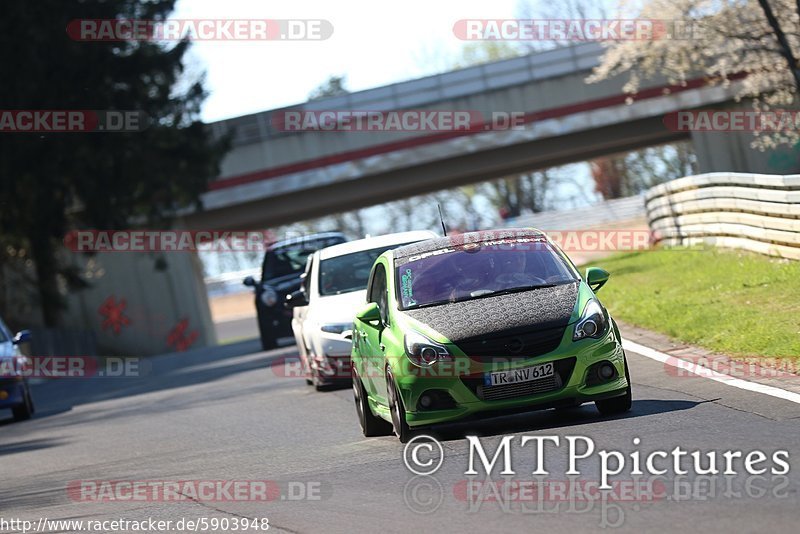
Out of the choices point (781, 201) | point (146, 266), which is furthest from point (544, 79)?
point (781, 201)

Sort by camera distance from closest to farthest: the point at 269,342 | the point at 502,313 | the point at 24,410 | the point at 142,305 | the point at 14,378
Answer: the point at 502,313
the point at 14,378
the point at 24,410
the point at 269,342
the point at 142,305

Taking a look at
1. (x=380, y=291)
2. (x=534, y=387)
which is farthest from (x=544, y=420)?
(x=380, y=291)

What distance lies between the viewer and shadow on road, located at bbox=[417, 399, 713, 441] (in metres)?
10.9

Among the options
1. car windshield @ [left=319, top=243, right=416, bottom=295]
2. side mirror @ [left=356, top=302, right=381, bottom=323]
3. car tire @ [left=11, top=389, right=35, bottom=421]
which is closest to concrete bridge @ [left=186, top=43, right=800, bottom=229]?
car tire @ [left=11, top=389, right=35, bottom=421]

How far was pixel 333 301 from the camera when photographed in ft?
57.2

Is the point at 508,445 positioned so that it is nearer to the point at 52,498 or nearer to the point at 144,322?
the point at 52,498

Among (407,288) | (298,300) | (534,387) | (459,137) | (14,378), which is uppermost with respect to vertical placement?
(459,137)

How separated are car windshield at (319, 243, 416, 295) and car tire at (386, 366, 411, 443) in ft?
21.4

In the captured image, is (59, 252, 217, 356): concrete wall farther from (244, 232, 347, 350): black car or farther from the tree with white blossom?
(244, 232, 347, 350): black car

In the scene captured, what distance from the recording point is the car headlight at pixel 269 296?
2653 centimetres

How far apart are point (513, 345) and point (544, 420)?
0.95 meters

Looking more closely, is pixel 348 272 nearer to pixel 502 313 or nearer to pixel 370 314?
pixel 370 314

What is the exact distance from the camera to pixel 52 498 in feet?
38.4

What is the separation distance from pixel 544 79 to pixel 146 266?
56.4ft
